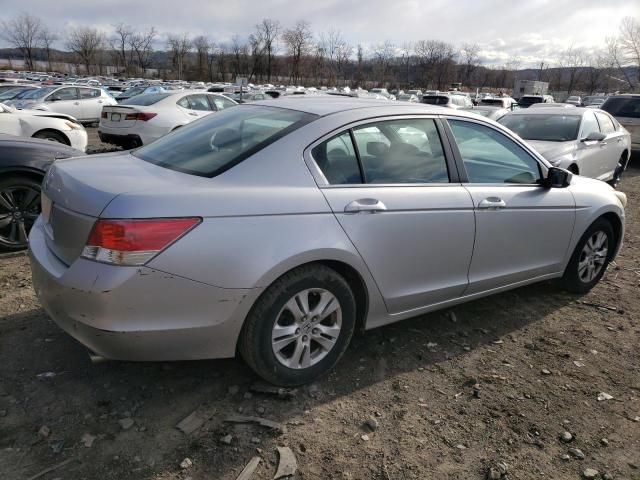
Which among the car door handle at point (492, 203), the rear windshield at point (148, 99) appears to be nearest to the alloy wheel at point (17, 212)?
the car door handle at point (492, 203)

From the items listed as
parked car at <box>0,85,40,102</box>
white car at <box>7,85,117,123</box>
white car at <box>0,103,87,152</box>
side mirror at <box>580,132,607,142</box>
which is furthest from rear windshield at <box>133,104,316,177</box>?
parked car at <box>0,85,40,102</box>

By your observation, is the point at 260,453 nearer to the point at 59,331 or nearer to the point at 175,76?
the point at 59,331

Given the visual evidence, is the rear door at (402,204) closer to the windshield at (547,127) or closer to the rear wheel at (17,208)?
the rear wheel at (17,208)

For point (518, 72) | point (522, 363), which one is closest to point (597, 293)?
point (522, 363)

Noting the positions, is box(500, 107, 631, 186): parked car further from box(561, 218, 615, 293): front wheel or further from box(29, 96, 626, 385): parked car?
box(29, 96, 626, 385): parked car

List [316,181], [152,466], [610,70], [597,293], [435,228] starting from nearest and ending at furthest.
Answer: [152,466], [316,181], [435,228], [597,293], [610,70]

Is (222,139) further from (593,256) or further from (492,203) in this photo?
(593,256)

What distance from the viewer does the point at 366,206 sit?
289 cm

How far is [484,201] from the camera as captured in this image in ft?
11.3

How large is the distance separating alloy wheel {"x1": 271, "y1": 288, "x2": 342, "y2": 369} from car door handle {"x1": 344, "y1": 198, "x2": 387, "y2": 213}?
0.47 meters

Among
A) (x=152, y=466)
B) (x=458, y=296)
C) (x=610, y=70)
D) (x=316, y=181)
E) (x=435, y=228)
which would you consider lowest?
(x=152, y=466)

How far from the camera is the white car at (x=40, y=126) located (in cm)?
819

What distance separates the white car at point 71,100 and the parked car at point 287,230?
16027 millimetres

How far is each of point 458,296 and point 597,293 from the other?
200cm
